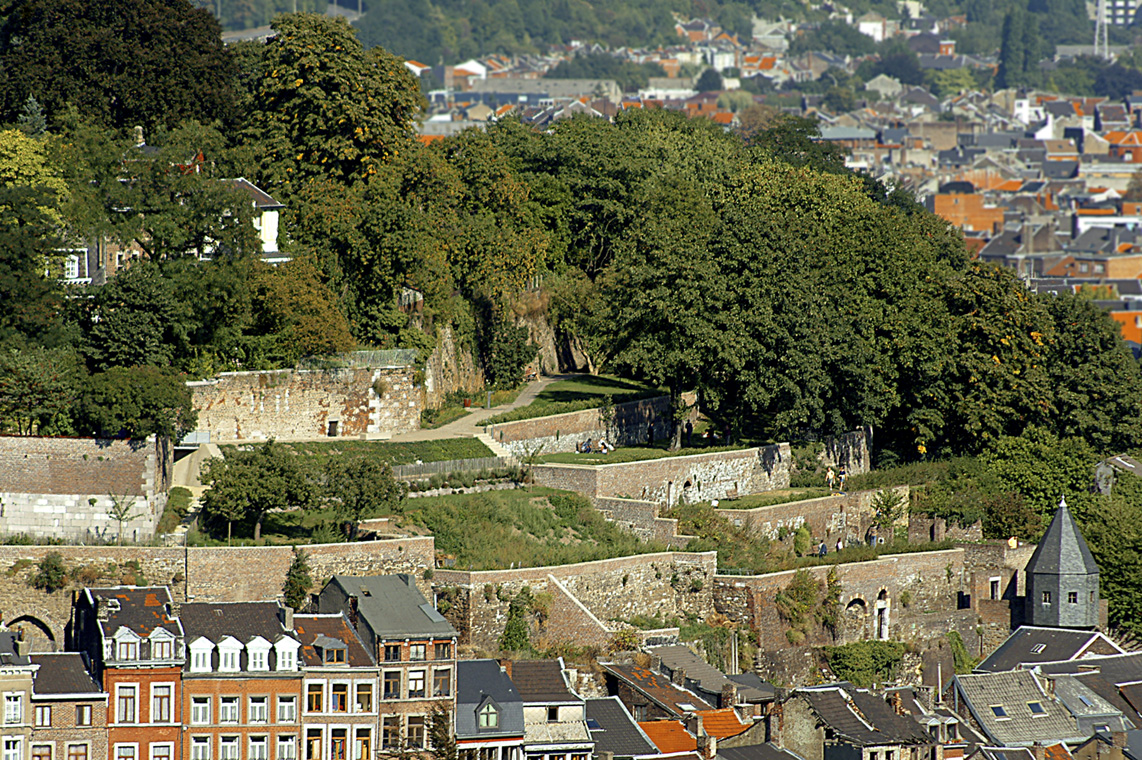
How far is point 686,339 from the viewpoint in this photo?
7625 cm

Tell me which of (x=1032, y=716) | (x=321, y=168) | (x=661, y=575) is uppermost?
(x=321, y=168)

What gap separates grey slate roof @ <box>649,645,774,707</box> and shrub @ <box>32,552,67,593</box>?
57.6 ft

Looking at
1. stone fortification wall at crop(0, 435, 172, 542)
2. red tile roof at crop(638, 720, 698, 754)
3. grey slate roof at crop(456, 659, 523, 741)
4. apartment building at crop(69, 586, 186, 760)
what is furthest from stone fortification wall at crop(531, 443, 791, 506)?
apartment building at crop(69, 586, 186, 760)

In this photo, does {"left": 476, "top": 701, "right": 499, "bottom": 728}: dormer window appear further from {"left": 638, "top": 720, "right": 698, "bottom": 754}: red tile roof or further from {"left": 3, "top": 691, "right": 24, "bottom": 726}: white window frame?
{"left": 3, "top": 691, "right": 24, "bottom": 726}: white window frame

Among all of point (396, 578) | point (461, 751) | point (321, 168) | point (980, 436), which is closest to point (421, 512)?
point (396, 578)

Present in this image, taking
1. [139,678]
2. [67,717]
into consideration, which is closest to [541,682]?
[139,678]

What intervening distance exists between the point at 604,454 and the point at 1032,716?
54.9 feet

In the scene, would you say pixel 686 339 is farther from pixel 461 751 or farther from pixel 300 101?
pixel 461 751

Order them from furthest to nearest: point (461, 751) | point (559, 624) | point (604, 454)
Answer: point (604, 454) → point (559, 624) → point (461, 751)

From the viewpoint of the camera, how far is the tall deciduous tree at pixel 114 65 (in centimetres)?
7919

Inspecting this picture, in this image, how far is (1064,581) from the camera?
251 ft

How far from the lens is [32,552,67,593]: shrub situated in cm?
5991

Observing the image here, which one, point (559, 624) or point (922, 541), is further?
point (922, 541)

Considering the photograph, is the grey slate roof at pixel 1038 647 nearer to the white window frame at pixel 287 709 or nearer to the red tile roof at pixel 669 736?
the red tile roof at pixel 669 736
